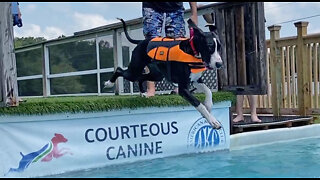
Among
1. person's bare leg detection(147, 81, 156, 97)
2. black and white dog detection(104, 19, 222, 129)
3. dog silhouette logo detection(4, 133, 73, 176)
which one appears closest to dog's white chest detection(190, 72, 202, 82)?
black and white dog detection(104, 19, 222, 129)

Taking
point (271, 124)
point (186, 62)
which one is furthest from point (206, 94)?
point (271, 124)

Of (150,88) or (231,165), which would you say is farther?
(150,88)

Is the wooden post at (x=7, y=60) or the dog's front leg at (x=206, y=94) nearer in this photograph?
the wooden post at (x=7, y=60)

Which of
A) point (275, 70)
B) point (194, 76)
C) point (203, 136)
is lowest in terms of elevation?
point (203, 136)

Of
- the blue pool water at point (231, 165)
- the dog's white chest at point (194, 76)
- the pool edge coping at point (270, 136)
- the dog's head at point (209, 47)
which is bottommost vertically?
the blue pool water at point (231, 165)

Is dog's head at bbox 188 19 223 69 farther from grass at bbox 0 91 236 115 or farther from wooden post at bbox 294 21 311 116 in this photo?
wooden post at bbox 294 21 311 116

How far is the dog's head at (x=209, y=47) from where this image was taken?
126 inches

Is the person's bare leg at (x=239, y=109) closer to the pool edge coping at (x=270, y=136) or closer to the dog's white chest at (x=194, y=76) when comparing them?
the pool edge coping at (x=270, y=136)

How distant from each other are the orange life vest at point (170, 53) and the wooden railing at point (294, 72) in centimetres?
283

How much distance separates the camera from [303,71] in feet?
20.9

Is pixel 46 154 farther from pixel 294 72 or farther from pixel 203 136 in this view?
pixel 294 72

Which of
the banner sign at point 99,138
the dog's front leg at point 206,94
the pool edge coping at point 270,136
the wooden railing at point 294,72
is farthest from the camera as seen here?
the wooden railing at point 294,72

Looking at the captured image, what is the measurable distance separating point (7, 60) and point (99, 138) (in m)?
1.09

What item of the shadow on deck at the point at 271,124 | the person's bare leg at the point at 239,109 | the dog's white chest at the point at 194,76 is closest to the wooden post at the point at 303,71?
the shadow on deck at the point at 271,124
